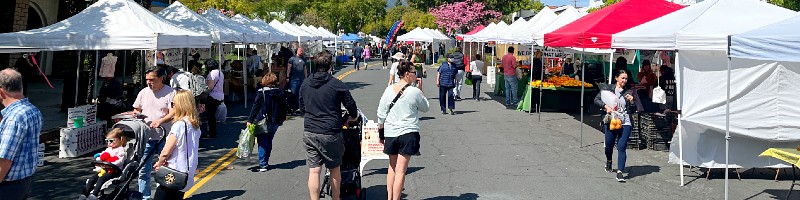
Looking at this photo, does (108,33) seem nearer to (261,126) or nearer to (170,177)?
(261,126)

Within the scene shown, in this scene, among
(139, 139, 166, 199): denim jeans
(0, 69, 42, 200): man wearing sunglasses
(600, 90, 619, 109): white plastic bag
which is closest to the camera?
(0, 69, 42, 200): man wearing sunglasses

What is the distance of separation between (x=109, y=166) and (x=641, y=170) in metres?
7.11

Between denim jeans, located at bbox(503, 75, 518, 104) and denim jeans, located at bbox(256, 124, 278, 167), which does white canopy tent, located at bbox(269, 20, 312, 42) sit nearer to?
denim jeans, located at bbox(503, 75, 518, 104)

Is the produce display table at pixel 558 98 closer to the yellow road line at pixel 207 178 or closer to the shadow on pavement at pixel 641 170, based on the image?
the shadow on pavement at pixel 641 170

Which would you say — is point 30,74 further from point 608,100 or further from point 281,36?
point 608,100

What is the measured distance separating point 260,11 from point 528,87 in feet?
101

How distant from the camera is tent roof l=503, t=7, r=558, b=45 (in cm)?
1916

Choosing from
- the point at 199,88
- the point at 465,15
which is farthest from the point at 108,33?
the point at 465,15

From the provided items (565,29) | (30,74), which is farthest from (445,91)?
(30,74)

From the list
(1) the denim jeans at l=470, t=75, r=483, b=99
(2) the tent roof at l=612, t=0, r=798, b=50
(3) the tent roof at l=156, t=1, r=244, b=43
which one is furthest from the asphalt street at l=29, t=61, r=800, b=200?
(1) the denim jeans at l=470, t=75, r=483, b=99

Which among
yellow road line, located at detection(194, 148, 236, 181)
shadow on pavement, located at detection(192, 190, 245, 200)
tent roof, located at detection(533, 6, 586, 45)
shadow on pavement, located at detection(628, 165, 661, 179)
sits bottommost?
shadow on pavement, located at detection(192, 190, 245, 200)

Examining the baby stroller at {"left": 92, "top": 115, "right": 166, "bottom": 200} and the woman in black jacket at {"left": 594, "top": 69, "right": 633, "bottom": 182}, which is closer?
the baby stroller at {"left": 92, "top": 115, "right": 166, "bottom": 200}

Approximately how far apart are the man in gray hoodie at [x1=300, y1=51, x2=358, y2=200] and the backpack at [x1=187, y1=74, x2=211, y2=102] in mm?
6075

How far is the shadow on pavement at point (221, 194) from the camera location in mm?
8539
